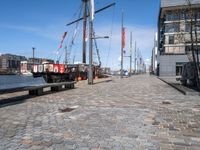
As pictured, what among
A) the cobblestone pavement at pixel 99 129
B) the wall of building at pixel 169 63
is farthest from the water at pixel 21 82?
the wall of building at pixel 169 63

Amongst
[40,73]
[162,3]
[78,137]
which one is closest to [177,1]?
[162,3]

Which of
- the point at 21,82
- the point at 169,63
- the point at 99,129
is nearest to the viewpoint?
the point at 99,129

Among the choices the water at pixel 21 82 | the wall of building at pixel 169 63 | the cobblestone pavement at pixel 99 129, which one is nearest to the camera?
the cobblestone pavement at pixel 99 129

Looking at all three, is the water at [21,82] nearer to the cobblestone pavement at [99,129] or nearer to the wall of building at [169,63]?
the cobblestone pavement at [99,129]

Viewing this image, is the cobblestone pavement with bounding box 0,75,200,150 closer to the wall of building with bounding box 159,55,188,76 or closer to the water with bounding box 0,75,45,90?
the water with bounding box 0,75,45,90

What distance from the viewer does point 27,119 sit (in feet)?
22.1

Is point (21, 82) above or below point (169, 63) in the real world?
below

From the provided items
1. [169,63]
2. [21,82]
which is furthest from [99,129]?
[169,63]

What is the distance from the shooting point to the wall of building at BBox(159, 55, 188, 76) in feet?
183

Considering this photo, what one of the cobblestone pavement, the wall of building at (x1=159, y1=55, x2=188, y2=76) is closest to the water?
the cobblestone pavement

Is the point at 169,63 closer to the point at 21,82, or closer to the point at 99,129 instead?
the point at 21,82

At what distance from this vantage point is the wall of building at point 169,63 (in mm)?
55750

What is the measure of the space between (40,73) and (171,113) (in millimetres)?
27197

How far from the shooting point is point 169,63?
Answer: 56406 mm
